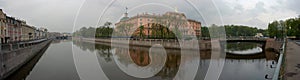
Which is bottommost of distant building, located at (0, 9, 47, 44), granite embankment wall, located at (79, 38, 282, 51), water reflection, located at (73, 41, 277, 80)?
water reflection, located at (73, 41, 277, 80)

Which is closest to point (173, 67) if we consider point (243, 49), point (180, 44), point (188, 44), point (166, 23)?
point (188, 44)

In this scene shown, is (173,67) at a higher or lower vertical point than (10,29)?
lower

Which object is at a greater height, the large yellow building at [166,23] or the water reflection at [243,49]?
the large yellow building at [166,23]

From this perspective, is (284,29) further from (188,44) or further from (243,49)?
(188,44)

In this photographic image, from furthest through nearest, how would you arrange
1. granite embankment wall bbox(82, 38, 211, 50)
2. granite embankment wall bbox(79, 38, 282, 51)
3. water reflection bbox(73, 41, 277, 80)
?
granite embankment wall bbox(79, 38, 282, 51)
granite embankment wall bbox(82, 38, 211, 50)
water reflection bbox(73, 41, 277, 80)

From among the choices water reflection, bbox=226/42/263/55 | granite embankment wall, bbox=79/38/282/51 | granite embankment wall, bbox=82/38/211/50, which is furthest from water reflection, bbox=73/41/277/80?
water reflection, bbox=226/42/263/55

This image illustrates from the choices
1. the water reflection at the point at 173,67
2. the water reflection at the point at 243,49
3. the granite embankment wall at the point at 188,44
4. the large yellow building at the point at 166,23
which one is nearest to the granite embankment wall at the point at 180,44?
the granite embankment wall at the point at 188,44

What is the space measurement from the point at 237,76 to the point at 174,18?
17.4 m

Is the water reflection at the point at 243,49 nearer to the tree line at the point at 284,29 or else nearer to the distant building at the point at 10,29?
the tree line at the point at 284,29

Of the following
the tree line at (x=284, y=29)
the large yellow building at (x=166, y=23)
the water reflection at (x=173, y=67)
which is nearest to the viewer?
the water reflection at (x=173, y=67)

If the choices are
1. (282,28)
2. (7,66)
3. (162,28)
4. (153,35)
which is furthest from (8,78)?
(282,28)

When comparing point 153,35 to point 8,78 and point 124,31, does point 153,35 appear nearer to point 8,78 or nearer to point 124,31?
point 124,31

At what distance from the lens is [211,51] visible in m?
25.2

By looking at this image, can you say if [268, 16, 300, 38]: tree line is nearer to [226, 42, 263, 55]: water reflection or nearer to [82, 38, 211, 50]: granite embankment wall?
[226, 42, 263, 55]: water reflection
